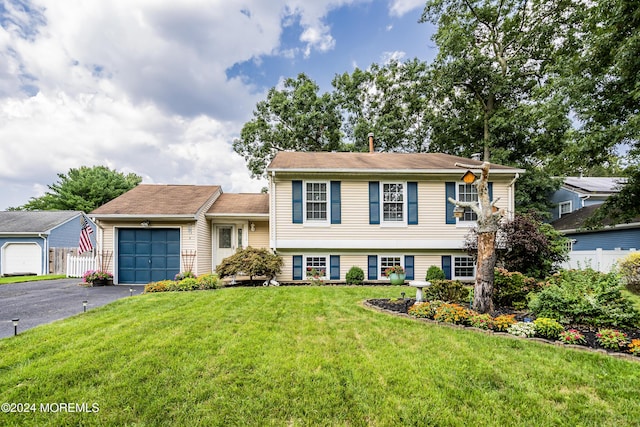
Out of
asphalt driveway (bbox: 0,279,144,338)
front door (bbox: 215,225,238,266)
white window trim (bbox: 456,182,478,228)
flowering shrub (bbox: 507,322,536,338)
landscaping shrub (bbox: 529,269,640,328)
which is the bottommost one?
asphalt driveway (bbox: 0,279,144,338)

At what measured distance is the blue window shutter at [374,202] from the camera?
10586 millimetres

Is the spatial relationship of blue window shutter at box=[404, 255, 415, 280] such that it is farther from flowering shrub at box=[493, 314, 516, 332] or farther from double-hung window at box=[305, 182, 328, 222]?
flowering shrub at box=[493, 314, 516, 332]

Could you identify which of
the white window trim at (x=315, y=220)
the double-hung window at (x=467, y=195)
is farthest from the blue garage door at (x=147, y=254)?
the double-hung window at (x=467, y=195)

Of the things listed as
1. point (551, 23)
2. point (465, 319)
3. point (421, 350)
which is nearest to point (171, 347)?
point (421, 350)

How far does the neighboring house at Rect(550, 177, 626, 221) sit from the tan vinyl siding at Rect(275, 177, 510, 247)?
12793mm

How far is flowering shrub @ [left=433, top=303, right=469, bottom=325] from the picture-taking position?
4.98 metres

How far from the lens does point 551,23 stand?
16078 mm

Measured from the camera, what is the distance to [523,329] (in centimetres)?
441

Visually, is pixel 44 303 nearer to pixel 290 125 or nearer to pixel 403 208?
pixel 403 208

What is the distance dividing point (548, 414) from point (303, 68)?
71.8 feet

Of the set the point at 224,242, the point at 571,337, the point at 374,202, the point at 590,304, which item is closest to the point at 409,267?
the point at 374,202

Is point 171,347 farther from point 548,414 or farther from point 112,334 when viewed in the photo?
point 548,414

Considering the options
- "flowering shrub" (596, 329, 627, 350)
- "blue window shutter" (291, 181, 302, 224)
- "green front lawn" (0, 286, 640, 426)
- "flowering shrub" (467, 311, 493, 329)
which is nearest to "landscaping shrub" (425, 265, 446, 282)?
"blue window shutter" (291, 181, 302, 224)

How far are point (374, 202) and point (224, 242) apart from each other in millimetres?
6930
